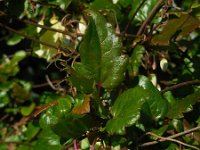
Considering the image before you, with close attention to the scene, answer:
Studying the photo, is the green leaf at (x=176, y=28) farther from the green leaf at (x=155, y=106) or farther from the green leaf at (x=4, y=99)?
the green leaf at (x=4, y=99)

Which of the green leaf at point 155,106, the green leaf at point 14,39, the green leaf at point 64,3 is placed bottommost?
Answer: the green leaf at point 14,39

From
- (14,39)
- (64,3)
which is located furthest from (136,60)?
(14,39)

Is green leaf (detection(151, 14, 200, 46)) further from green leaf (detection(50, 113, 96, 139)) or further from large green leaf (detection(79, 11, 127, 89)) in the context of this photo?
green leaf (detection(50, 113, 96, 139))

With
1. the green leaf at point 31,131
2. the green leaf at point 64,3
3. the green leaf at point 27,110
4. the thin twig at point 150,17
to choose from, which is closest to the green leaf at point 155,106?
the thin twig at point 150,17

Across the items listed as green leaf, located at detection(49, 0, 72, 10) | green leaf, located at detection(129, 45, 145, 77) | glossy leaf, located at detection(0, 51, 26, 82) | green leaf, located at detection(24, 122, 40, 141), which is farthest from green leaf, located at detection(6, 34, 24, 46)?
green leaf, located at detection(129, 45, 145, 77)

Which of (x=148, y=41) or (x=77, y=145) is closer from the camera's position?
(x=77, y=145)

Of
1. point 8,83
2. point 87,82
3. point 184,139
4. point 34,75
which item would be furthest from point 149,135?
point 34,75

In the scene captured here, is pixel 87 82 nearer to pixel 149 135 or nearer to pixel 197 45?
pixel 149 135
